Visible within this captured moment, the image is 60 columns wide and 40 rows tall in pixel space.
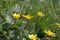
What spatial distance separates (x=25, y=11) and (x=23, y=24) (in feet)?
0.99

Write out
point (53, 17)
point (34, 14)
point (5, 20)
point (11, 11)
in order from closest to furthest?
point (5, 20)
point (11, 11)
point (34, 14)
point (53, 17)

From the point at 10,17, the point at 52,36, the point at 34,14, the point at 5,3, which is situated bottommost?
the point at 52,36

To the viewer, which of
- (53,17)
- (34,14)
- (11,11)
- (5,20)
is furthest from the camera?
(53,17)

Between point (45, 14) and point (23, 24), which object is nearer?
point (23, 24)

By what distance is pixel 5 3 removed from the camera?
2414 mm

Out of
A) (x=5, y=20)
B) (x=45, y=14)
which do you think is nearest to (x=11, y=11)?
(x=5, y=20)

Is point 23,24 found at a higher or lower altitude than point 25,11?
lower

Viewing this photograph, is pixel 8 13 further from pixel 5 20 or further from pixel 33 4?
pixel 33 4

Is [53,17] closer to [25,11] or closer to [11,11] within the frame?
[25,11]

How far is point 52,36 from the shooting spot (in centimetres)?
212

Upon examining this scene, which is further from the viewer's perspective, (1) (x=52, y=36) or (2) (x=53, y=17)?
(2) (x=53, y=17)

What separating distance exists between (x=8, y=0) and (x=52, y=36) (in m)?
0.65

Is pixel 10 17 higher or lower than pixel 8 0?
lower

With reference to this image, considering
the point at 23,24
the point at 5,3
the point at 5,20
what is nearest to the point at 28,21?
the point at 23,24
